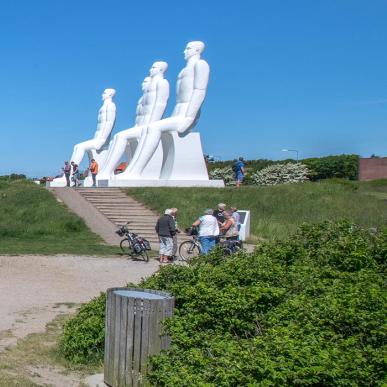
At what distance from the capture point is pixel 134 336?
17.6 feet

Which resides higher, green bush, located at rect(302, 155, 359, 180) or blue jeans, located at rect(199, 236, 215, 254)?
green bush, located at rect(302, 155, 359, 180)

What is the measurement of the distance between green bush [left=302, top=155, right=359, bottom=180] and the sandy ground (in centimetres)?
3106

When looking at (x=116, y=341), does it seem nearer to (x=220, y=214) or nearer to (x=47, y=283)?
(x=47, y=283)

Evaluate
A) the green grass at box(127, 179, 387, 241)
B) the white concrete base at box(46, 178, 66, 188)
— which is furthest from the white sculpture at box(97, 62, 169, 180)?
the green grass at box(127, 179, 387, 241)

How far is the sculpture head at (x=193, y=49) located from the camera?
1027 inches

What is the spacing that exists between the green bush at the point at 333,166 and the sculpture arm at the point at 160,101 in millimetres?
17905

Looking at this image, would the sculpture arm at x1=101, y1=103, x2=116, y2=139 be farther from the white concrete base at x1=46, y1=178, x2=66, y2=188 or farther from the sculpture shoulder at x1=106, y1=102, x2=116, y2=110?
the white concrete base at x1=46, y1=178, x2=66, y2=188

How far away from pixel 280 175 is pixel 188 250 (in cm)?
2327

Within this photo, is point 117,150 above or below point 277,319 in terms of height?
above

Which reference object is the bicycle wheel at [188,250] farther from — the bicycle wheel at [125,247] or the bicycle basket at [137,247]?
the bicycle wheel at [125,247]

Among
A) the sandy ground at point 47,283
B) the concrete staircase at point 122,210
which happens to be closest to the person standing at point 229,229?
the sandy ground at point 47,283

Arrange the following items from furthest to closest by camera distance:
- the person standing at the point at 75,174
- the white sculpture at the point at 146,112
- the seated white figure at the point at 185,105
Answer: the person standing at the point at 75,174 → the white sculpture at the point at 146,112 → the seated white figure at the point at 185,105

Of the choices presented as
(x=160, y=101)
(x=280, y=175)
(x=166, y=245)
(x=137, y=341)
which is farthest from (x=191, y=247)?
(x=280, y=175)

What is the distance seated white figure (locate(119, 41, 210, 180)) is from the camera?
2572 centimetres
